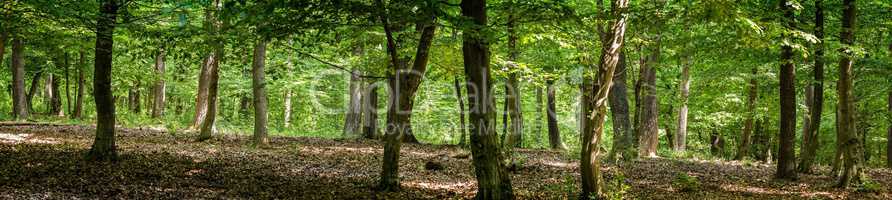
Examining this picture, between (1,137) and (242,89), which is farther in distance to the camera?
(242,89)

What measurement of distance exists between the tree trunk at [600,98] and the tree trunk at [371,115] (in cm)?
1281

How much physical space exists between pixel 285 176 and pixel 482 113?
448 cm

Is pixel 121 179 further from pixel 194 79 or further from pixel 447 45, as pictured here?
pixel 194 79

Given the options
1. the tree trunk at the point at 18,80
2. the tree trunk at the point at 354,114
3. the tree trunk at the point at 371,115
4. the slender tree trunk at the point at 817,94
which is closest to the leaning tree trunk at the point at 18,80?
the tree trunk at the point at 18,80

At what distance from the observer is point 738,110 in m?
24.0

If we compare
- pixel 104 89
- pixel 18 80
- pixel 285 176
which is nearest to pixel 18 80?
pixel 18 80

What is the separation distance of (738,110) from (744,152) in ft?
9.36

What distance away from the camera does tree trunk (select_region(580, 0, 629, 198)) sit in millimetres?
7383

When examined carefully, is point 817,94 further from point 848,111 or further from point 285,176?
point 285,176

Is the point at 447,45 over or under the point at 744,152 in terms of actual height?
over

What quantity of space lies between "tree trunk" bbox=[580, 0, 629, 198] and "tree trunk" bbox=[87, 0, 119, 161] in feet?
21.4

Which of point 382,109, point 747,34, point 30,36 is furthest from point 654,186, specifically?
point 382,109

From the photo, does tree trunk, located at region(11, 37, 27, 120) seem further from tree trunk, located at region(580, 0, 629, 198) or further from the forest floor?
tree trunk, located at region(580, 0, 629, 198)

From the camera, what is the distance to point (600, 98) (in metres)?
7.46
